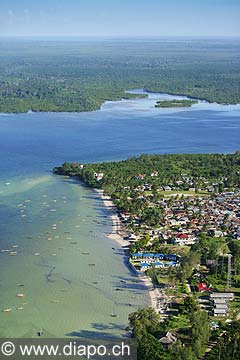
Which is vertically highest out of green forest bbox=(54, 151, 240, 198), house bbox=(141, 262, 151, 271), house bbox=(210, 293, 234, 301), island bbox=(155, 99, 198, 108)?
island bbox=(155, 99, 198, 108)

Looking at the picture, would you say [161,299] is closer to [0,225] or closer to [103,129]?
[0,225]

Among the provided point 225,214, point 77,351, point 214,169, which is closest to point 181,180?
point 214,169

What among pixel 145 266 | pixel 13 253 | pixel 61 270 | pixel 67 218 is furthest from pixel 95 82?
pixel 61 270

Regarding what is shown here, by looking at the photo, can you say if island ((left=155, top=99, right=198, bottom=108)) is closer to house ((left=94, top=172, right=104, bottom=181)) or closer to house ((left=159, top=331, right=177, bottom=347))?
house ((left=94, top=172, right=104, bottom=181))

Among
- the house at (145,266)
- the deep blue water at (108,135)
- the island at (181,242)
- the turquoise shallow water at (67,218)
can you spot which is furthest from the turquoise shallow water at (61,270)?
the deep blue water at (108,135)

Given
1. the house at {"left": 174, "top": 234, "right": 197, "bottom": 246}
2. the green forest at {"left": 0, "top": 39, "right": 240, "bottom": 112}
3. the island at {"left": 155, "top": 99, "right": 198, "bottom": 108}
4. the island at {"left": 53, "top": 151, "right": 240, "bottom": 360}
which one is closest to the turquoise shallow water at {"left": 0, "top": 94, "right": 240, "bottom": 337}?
the island at {"left": 53, "top": 151, "right": 240, "bottom": 360}

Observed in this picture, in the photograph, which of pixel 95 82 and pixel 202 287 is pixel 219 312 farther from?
pixel 95 82
